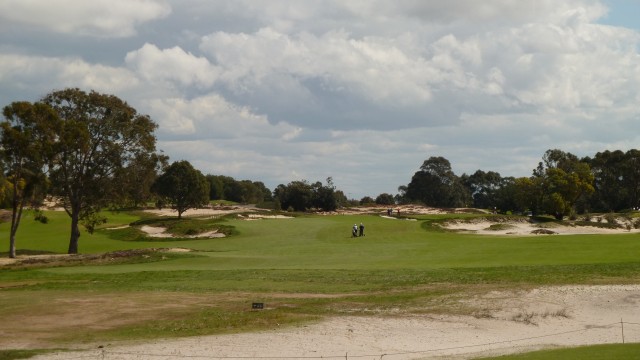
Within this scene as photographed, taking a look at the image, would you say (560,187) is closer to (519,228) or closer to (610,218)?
(610,218)

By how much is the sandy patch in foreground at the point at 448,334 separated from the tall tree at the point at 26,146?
45.9m

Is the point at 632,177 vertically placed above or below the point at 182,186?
above

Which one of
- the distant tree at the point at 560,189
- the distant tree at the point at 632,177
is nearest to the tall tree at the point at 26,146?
the distant tree at the point at 560,189

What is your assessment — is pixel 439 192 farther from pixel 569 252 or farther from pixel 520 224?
pixel 569 252

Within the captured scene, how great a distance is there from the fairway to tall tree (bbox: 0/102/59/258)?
13876 mm

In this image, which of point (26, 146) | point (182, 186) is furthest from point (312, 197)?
point (26, 146)

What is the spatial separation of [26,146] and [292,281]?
35.8 m

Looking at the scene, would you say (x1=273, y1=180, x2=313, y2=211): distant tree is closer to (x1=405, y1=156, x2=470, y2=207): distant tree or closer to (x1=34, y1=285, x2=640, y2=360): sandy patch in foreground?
(x1=405, y1=156, x2=470, y2=207): distant tree

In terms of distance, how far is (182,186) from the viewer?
350ft

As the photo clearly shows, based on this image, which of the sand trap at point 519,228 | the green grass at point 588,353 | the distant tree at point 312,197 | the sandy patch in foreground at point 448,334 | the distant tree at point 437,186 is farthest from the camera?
the distant tree at point 437,186

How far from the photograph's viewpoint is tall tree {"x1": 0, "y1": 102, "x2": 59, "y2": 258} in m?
64.6

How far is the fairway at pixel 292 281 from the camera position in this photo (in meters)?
28.8

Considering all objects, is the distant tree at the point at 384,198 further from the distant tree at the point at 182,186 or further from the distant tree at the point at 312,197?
the distant tree at the point at 182,186

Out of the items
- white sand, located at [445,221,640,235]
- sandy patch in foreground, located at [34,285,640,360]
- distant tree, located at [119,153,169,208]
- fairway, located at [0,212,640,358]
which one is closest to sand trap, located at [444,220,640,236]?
white sand, located at [445,221,640,235]
